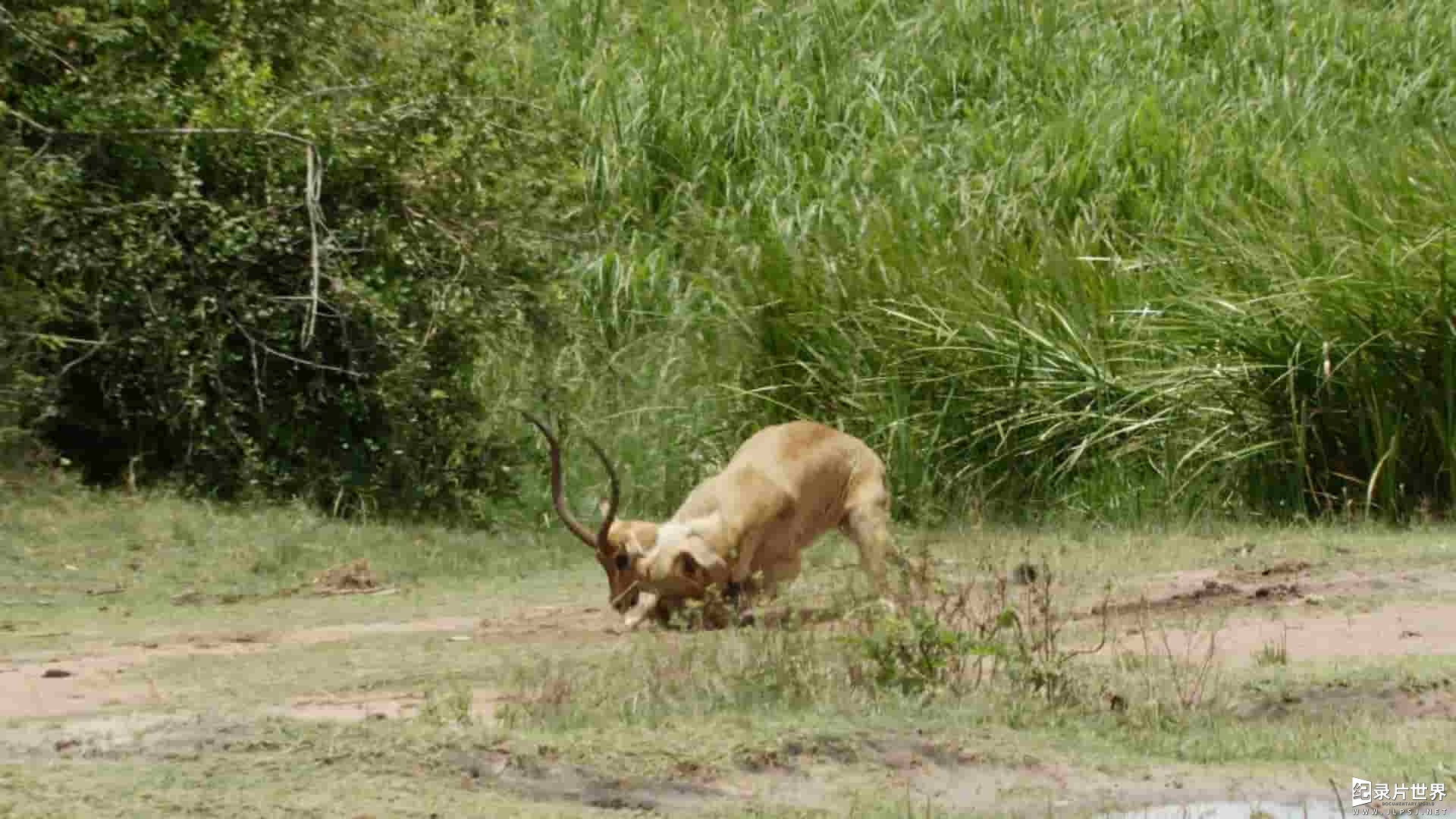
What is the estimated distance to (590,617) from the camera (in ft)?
31.3

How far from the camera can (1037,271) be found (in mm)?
13477

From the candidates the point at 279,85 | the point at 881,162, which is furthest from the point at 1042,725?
the point at 881,162

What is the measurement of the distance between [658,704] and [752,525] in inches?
104

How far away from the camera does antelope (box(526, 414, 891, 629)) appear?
9109 mm

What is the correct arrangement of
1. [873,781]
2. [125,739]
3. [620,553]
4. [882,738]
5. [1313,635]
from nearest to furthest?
1. [873,781]
2. [125,739]
3. [882,738]
4. [1313,635]
5. [620,553]

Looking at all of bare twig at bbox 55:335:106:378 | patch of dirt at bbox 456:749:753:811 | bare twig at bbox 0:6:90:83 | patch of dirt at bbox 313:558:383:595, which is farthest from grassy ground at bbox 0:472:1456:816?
bare twig at bbox 0:6:90:83

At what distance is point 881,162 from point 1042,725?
1134 centimetres

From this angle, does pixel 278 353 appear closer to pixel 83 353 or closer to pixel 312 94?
pixel 83 353

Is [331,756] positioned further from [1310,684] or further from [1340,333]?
[1340,333]

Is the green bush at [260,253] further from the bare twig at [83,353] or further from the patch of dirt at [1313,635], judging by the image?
the patch of dirt at [1313,635]

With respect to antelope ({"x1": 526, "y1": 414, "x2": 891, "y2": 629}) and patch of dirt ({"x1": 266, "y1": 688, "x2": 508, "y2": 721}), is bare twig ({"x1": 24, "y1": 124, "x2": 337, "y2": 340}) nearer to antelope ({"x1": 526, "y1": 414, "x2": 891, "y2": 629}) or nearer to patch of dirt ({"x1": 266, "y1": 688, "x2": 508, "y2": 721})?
antelope ({"x1": 526, "y1": 414, "x2": 891, "y2": 629})

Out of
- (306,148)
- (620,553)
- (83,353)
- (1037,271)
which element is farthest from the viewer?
(1037,271)

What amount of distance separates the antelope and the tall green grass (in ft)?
9.97

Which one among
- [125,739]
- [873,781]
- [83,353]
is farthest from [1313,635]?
[83,353]
